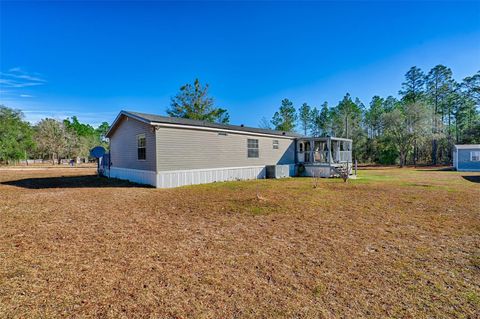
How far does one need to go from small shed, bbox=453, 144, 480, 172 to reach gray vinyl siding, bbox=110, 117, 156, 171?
27.7 meters

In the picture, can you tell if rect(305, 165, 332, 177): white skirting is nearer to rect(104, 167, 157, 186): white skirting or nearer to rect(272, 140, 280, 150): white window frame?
rect(272, 140, 280, 150): white window frame

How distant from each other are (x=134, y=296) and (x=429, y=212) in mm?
7470

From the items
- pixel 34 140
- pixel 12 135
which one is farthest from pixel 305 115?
pixel 34 140

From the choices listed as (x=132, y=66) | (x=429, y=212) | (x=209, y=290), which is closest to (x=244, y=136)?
(x=429, y=212)

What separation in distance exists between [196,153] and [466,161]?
25955 mm

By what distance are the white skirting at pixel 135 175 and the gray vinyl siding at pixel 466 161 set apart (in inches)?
1094

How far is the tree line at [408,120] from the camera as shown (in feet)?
101

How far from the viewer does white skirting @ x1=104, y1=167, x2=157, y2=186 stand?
1141 cm

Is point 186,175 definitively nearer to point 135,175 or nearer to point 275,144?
point 135,175

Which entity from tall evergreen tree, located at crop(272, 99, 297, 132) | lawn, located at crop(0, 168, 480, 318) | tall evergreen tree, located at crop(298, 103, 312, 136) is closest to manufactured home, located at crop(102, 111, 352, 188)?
lawn, located at crop(0, 168, 480, 318)

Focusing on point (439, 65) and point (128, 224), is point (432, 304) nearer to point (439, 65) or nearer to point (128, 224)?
point (128, 224)

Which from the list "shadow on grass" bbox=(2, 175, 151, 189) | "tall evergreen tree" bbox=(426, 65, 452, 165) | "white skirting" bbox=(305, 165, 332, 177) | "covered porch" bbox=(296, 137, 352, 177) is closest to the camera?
"shadow on grass" bbox=(2, 175, 151, 189)

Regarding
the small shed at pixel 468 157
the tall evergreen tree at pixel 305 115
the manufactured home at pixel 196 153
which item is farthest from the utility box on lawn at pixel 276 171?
the tall evergreen tree at pixel 305 115

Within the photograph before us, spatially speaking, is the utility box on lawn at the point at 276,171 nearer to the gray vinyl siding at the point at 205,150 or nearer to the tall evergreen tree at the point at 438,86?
the gray vinyl siding at the point at 205,150
